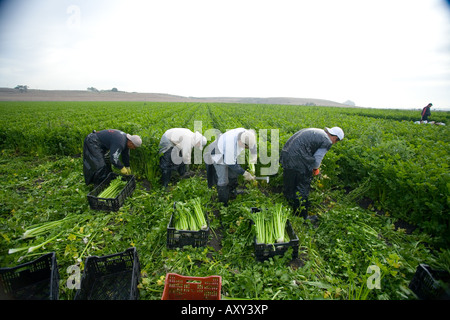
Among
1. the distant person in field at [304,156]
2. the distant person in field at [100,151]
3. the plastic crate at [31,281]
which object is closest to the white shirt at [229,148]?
the distant person in field at [304,156]

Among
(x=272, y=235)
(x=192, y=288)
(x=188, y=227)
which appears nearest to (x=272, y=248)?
(x=272, y=235)

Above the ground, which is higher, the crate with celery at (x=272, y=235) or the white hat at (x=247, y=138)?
the white hat at (x=247, y=138)

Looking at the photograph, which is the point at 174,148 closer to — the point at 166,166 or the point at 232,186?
the point at 166,166

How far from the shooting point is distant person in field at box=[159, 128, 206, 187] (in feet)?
18.5

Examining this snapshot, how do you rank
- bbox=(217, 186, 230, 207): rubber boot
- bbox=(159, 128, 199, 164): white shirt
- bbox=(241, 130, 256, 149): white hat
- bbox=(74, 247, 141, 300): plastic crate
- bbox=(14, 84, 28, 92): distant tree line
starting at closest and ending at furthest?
1. bbox=(74, 247, 141, 300): plastic crate
2. bbox=(241, 130, 256, 149): white hat
3. bbox=(217, 186, 230, 207): rubber boot
4. bbox=(159, 128, 199, 164): white shirt
5. bbox=(14, 84, 28, 92): distant tree line

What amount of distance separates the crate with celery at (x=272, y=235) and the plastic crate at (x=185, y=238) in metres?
0.84

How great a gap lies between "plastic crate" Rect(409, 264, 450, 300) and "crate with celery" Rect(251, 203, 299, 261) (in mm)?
1487

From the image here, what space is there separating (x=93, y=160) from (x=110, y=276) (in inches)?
125

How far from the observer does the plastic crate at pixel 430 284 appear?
229cm

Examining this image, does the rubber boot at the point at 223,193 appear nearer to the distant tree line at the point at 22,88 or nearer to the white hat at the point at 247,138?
the white hat at the point at 247,138

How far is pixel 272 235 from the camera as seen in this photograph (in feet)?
10.8

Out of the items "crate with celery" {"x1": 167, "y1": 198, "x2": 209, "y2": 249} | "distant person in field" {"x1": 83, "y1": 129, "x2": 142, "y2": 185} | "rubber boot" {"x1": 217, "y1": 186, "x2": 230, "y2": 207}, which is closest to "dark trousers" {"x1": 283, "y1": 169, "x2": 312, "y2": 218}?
"rubber boot" {"x1": 217, "y1": 186, "x2": 230, "y2": 207}

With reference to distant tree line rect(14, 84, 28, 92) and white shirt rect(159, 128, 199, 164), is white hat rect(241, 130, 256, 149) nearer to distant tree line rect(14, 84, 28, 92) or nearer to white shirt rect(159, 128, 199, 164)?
white shirt rect(159, 128, 199, 164)
